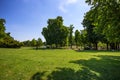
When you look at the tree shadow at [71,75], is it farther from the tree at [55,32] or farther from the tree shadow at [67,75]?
the tree at [55,32]

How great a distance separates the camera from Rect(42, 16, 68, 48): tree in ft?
257

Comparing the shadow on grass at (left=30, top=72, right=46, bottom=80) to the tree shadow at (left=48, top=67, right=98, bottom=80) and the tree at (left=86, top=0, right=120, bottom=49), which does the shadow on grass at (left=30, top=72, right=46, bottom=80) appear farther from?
the tree at (left=86, top=0, right=120, bottom=49)

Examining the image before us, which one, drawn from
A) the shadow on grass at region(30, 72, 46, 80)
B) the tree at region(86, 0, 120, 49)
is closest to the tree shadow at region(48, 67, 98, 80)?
the shadow on grass at region(30, 72, 46, 80)

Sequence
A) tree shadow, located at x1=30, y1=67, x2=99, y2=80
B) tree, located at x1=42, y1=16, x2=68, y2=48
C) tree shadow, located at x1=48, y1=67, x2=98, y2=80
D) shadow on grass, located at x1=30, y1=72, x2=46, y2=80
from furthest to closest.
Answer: tree, located at x1=42, y1=16, x2=68, y2=48, tree shadow, located at x1=48, y1=67, x2=98, y2=80, tree shadow, located at x1=30, y1=67, x2=99, y2=80, shadow on grass, located at x1=30, y1=72, x2=46, y2=80

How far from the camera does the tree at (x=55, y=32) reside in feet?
257

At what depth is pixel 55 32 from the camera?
7850cm

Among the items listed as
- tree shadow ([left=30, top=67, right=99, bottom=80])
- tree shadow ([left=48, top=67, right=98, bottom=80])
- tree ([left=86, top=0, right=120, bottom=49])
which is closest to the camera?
tree shadow ([left=30, top=67, right=99, bottom=80])

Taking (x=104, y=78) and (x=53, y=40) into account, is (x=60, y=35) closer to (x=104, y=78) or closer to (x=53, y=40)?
(x=53, y=40)

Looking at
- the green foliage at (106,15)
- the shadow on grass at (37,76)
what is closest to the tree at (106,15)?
A: the green foliage at (106,15)

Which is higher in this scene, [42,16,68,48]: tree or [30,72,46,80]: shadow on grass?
[42,16,68,48]: tree

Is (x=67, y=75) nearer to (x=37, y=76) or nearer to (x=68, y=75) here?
(x=68, y=75)

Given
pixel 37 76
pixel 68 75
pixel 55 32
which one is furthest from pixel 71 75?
pixel 55 32

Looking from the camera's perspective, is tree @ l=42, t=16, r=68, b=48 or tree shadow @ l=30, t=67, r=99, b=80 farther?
tree @ l=42, t=16, r=68, b=48

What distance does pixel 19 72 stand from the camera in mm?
13008
